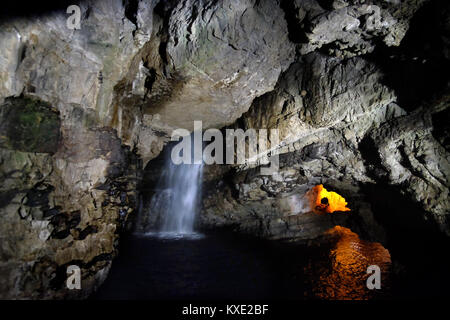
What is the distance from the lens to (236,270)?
6031 millimetres

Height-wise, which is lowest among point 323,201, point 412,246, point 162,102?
point 412,246

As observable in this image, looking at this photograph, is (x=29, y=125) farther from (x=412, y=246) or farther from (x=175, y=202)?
(x=412, y=246)

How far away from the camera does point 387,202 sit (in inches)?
256

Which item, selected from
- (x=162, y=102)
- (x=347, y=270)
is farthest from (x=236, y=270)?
(x=162, y=102)

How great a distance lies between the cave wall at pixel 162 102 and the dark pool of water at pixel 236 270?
3.64 feet

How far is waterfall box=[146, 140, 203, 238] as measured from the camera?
9695mm

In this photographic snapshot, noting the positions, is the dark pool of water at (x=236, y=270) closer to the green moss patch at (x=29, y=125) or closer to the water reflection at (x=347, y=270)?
the water reflection at (x=347, y=270)

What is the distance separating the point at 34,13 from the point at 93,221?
12.1 ft

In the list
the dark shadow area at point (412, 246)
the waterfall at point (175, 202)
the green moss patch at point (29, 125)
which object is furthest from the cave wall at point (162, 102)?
the waterfall at point (175, 202)

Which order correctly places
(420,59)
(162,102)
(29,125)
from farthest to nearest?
(162,102) < (420,59) < (29,125)

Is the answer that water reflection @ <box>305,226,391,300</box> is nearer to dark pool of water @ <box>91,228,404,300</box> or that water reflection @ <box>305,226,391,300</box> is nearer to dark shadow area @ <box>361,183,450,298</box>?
dark pool of water @ <box>91,228,404,300</box>

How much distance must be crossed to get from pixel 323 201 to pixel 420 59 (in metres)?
9.00

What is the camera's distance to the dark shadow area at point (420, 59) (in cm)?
342

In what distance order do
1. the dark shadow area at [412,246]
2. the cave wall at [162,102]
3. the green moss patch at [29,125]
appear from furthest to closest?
1. the dark shadow area at [412,246]
2. the cave wall at [162,102]
3. the green moss patch at [29,125]
